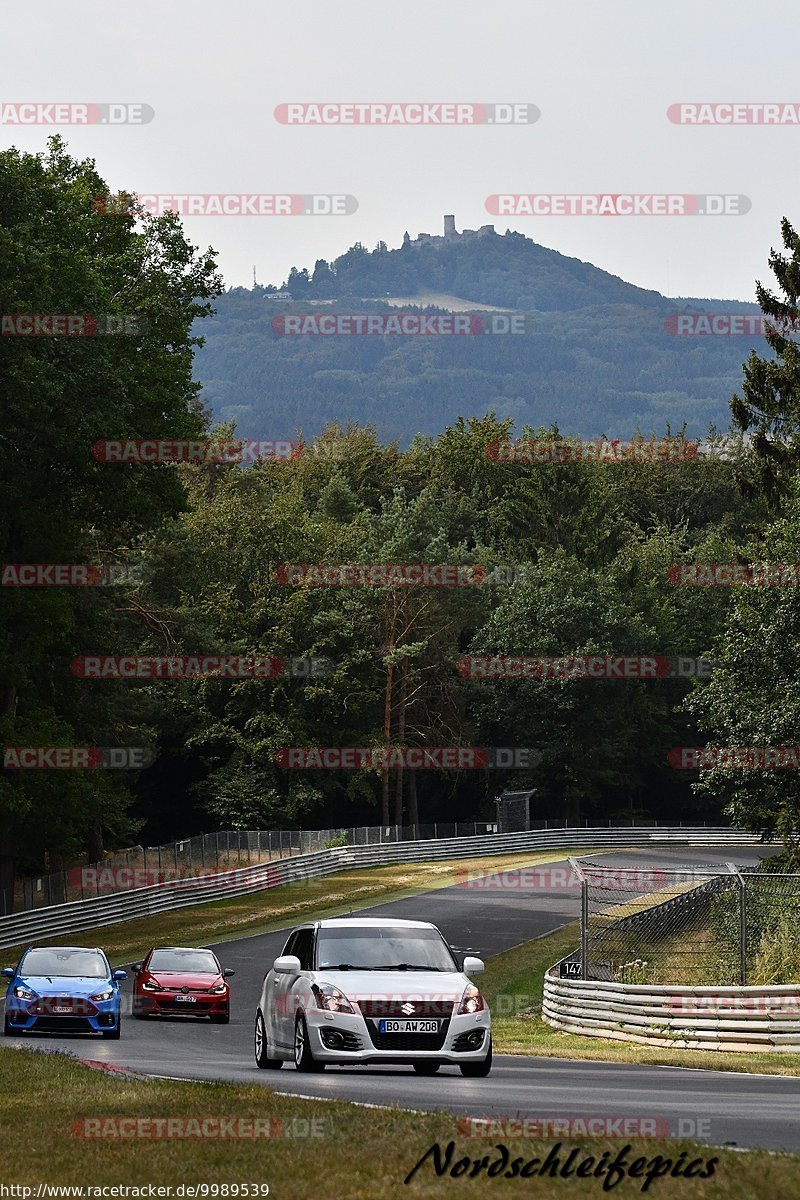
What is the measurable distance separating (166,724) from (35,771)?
3706cm

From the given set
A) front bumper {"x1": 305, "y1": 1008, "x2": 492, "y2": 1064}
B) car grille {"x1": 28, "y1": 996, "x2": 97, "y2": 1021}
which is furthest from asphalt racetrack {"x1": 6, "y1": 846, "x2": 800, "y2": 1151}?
car grille {"x1": 28, "y1": 996, "x2": 97, "y2": 1021}

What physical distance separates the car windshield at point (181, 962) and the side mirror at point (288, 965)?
12256 millimetres

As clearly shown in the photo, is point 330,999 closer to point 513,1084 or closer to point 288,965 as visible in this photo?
point 288,965

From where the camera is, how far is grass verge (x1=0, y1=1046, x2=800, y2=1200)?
8.77 m

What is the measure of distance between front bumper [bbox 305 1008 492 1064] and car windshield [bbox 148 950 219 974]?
43.7ft

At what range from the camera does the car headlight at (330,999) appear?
51.5 feet

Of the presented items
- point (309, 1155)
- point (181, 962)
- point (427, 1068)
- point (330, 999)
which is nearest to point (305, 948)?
point (330, 999)

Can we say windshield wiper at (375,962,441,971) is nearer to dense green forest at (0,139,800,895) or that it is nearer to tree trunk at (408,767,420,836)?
dense green forest at (0,139,800,895)

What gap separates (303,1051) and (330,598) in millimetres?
69391

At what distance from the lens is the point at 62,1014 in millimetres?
23828

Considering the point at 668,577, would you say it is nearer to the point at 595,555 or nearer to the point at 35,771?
the point at 595,555

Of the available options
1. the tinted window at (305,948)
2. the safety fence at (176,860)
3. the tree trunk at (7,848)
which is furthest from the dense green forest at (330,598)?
the tinted window at (305,948)

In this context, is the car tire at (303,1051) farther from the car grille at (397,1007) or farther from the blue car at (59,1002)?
the blue car at (59,1002)

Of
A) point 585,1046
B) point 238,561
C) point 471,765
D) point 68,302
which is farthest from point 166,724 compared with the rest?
point 585,1046
